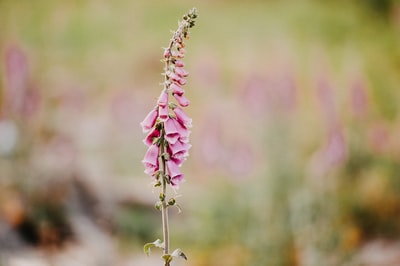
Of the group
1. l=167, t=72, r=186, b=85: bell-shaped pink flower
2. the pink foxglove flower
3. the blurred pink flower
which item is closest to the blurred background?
the blurred pink flower

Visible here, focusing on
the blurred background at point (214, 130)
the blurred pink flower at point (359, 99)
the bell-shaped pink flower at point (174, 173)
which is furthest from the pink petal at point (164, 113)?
the blurred pink flower at point (359, 99)

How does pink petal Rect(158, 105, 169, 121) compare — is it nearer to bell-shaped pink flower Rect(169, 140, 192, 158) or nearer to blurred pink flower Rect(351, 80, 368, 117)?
bell-shaped pink flower Rect(169, 140, 192, 158)

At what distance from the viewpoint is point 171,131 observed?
167 cm

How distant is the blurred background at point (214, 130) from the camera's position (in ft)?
13.5

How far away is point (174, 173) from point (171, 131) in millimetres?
133

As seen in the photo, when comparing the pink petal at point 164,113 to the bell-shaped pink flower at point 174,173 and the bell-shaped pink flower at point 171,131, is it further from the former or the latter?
the bell-shaped pink flower at point 174,173

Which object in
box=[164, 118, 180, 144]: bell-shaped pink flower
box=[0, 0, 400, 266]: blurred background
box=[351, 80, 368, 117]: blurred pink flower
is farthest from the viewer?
box=[351, 80, 368, 117]: blurred pink flower

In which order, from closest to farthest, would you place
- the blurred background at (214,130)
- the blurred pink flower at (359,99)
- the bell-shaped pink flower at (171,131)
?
1. the bell-shaped pink flower at (171,131)
2. the blurred background at (214,130)
3. the blurred pink flower at (359,99)

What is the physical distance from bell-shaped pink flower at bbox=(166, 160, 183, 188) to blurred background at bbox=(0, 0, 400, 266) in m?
2.32

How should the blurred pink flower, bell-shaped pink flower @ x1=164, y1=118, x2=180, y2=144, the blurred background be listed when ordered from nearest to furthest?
bell-shaped pink flower @ x1=164, y1=118, x2=180, y2=144 < the blurred background < the blurred pink flower

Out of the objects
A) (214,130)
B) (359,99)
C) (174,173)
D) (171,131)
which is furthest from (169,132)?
(359,99)

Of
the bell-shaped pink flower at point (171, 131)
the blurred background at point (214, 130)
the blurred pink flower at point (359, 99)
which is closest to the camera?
the bell-shaped pink flower at point (171, 131)

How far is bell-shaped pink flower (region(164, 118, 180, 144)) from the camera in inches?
66.0

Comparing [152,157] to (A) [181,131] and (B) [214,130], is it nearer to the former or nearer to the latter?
(A) [181,131]
